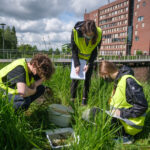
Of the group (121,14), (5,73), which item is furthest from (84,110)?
(121,14)

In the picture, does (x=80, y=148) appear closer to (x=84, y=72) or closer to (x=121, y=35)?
(x=84, y=72)

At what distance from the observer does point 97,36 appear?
2588 mm

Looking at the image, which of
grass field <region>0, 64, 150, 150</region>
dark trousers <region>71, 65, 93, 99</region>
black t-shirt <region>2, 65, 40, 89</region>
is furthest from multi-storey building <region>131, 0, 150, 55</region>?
black t-shirt <region>2, 65, 40, 89</region>

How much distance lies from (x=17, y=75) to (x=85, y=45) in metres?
1.38

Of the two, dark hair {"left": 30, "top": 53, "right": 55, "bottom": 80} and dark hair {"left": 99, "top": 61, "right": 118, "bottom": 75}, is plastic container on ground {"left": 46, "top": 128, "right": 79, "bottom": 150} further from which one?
dark hair {"left": 99, "top": 61, "right": 118, "bottom": 75}

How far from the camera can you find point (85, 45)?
272 centimetres

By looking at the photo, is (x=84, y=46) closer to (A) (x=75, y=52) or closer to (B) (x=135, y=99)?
(A) (x=75, y=52)

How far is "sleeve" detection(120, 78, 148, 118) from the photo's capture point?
1737mm

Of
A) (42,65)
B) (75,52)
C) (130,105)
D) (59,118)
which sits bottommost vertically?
(59,118)

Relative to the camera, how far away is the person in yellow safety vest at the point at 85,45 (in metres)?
2.45

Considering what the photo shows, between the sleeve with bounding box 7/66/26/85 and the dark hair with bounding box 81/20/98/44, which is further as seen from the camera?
the dark hair with bounding box 81/20/98/44

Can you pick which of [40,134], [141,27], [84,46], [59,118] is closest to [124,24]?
[141,27]

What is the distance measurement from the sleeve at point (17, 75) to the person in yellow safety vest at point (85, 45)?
99 cm

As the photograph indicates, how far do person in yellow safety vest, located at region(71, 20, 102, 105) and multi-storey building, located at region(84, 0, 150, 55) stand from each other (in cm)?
3137
